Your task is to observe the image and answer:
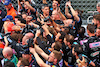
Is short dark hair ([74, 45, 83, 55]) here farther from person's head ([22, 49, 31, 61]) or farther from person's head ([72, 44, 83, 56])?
person's head ([22, 49, 31, 61])

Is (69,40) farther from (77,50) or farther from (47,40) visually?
(47,40)

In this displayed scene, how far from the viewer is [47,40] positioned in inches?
87.3

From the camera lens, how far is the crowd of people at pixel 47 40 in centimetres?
177

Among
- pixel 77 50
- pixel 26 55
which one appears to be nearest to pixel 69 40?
pixel 77 50

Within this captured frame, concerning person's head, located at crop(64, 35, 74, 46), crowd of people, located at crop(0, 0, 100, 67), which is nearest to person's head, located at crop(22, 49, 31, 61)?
crowd of people, located at crop(0, 0, 100, 67)

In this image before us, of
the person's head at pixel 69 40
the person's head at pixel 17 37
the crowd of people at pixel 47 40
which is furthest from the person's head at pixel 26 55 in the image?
the person's head at pixel 69 40

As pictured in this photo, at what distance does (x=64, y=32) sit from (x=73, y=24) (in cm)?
29

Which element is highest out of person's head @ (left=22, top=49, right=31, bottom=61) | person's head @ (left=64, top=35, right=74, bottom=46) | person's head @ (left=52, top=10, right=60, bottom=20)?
person's head @ (left=52, top=10, right=60, bottom=20)

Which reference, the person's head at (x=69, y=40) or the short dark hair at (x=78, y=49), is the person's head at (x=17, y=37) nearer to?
the person's head at (x=69, y=40)

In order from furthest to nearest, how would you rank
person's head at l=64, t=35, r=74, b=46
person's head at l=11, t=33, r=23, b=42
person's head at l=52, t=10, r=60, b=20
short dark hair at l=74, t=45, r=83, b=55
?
person's head at l=52, t=10, r=60, b=20
person's head at l=11, t=33, r=23, b=42
person's head at l=64, t=35, r=74, b=46
short dark hair at l=74, t=45, r=83, b=55

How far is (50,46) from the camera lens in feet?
6.97

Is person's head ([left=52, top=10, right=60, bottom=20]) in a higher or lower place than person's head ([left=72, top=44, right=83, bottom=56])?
higher

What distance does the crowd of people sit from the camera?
5.79 ft

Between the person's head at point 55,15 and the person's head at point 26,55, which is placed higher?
the person's head at point 55,15
